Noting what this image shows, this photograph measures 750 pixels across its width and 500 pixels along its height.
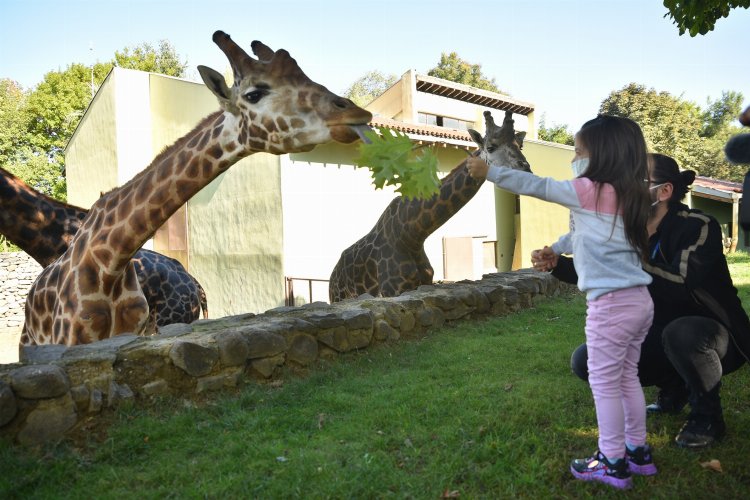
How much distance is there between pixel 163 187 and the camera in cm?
368

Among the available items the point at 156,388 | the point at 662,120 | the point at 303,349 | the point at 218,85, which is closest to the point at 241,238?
the point at 303,349

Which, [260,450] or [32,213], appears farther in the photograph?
Answer: [32,213]

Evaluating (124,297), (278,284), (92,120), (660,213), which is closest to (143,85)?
(92,120)

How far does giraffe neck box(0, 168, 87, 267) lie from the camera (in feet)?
17.0

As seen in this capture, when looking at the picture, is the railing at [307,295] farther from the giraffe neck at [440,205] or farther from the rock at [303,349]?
the rock at [303,349]

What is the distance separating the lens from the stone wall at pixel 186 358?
2.93 m

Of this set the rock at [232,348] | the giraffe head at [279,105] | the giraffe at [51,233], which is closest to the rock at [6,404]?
the rock at [232,348]

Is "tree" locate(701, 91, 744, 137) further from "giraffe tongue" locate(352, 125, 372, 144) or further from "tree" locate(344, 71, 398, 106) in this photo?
"giraffe tongue" locate(352, 125, 372, 144)

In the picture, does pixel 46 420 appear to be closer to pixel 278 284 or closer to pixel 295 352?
pixel 295 352

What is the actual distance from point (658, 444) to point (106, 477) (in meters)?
2.84

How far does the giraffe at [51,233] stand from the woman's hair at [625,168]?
495cm

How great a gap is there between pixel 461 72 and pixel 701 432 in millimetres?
35854

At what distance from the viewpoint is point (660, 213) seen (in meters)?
2.99

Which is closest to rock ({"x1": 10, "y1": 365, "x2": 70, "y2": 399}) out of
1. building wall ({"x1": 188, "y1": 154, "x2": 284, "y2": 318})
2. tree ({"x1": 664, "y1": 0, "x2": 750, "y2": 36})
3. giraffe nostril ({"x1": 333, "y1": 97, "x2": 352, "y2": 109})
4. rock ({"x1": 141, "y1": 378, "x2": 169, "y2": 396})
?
rock ({"x1": 141, "y1": 378, "x2": 169, "y2": 396})
